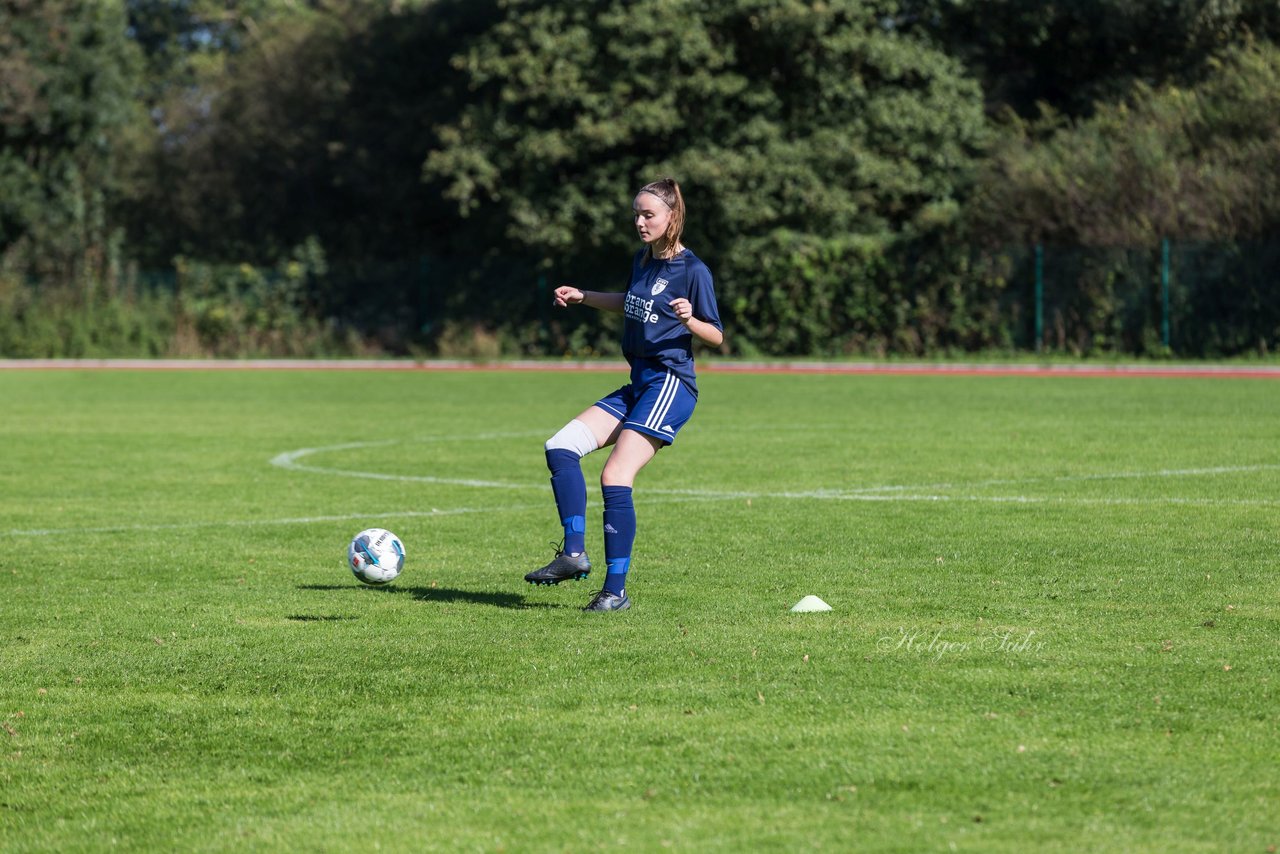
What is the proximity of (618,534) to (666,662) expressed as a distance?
1526mm

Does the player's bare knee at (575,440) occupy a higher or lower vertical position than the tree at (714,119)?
lower

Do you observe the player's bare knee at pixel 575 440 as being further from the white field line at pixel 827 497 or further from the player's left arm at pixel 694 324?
the white field line at pixel 827 497

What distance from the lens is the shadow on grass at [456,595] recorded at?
845 centimetres

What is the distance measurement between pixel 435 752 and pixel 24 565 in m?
5.29

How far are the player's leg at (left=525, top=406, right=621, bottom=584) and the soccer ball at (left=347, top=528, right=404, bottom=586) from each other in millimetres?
891

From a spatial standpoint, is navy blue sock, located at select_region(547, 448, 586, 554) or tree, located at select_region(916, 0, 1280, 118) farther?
tree, located at select_region(916, 0, 1280, 118)

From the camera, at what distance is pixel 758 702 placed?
20.1 feet

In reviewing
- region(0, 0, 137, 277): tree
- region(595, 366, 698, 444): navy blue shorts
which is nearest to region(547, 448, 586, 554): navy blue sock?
region(595, 366, 698, 444): navy blue shorts

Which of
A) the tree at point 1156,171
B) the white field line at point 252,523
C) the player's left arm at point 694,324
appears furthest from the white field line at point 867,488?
the tree at point 1156,171

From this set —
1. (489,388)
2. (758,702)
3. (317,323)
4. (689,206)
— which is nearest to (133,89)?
(317,323)

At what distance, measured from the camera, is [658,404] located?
8.38 meters

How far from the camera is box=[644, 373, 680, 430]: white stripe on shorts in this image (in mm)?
8375

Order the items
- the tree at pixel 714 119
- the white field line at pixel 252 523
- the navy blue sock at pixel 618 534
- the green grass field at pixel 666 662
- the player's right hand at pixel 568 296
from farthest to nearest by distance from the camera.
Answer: the tree at pixel 714 119 < the white field line at pixel 252 523 < the player's right hand at pixel 568 296 < the navy blue sock at pixel 618 534 < the green grass field at pixel 666 662

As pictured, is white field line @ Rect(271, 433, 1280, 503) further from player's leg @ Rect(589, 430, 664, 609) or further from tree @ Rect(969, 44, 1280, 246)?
tree @ Rect(969, 44, 1280, 246)
